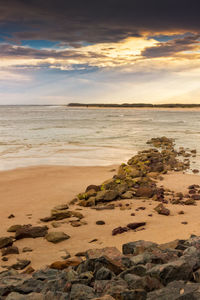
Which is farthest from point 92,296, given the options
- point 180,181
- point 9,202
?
point 180,181

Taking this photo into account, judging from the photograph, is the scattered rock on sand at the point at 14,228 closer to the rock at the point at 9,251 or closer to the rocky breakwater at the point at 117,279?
the rock at the point at 9,251

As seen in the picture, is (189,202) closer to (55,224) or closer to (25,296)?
(55,224)

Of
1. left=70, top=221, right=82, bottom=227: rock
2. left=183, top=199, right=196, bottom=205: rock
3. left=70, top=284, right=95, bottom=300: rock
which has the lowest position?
left=70, top=221, right=82, bottom=227: rock

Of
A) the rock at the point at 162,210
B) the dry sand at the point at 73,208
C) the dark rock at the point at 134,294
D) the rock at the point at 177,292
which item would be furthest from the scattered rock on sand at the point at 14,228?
the rock at the point at 177,292

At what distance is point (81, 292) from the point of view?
11.6 feet

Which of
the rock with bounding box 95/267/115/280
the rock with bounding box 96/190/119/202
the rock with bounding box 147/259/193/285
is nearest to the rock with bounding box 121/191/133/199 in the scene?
the rock with bounding box 96/190/119/202

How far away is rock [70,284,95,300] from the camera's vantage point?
3.49 m

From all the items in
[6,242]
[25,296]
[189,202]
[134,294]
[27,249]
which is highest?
[134,294]

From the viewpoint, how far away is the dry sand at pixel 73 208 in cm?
600

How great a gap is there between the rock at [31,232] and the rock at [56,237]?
0.85ft

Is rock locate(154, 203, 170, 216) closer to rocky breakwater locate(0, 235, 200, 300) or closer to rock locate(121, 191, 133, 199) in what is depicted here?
rock locate(121, 191, 133, 199)

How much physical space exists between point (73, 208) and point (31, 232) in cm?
210

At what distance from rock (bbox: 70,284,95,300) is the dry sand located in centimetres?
171

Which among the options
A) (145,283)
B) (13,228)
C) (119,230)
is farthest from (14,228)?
(145,283)
